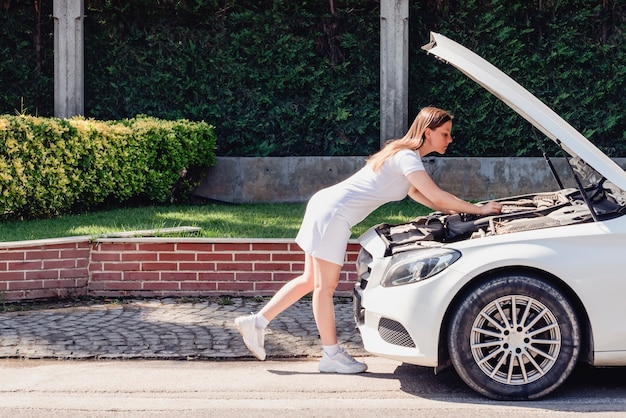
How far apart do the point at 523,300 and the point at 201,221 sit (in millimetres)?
5922

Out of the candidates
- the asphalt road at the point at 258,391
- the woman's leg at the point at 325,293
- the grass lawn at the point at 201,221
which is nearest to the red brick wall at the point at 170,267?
the grass lawn at the point at 201,221

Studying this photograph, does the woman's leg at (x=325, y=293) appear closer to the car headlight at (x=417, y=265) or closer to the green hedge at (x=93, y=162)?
the car headlight at (x=417, y=265)

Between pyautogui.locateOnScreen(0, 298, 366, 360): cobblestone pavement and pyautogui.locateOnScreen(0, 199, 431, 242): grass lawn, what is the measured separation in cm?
110

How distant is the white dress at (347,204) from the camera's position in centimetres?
619

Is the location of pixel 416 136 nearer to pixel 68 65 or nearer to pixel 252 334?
pixel 252 334

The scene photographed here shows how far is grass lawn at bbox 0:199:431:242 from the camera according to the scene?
9.73 meters

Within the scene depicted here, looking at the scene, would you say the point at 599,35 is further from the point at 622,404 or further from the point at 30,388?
the point at 30,388

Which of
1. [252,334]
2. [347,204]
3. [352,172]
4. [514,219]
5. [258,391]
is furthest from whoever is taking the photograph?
[352,172]

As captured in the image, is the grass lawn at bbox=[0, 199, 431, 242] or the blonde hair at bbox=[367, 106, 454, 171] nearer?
the blonde hair at bbox=[367, 106, 454, 171]

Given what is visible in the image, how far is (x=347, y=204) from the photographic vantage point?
622 cm

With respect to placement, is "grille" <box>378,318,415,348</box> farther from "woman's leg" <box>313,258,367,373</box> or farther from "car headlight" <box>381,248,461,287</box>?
"woman's leg" <box>313,258,367,373</box>

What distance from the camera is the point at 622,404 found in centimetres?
553

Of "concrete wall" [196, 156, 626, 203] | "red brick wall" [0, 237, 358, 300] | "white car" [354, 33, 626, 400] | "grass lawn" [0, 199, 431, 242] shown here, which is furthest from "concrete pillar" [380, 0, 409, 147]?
"white car" [354, 33, 626, 400]

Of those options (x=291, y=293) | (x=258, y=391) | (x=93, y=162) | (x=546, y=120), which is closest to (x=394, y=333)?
(x=258, y=391)
